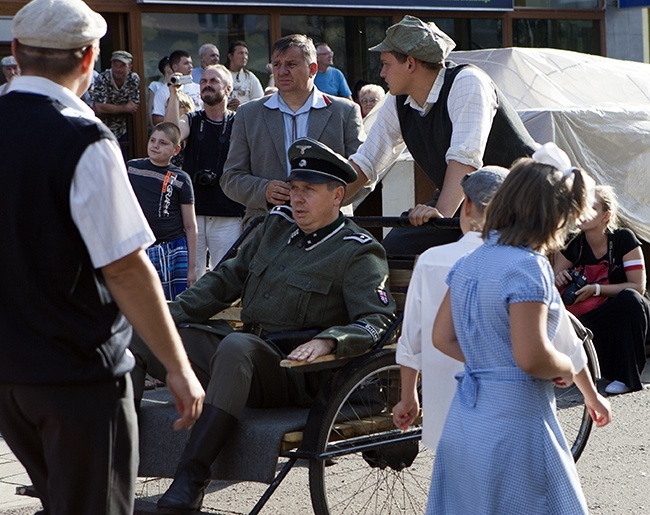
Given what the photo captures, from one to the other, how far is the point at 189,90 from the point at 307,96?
4.49 metres

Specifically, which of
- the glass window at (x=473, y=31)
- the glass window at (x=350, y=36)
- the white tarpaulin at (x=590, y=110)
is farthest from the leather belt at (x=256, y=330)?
the glass window at (x=473, y=31)

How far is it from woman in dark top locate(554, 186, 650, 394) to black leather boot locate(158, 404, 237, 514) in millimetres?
3613

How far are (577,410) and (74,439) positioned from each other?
4.06m

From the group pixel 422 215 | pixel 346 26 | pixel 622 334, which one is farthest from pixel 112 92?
pixel 422 215

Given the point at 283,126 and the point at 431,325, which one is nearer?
the point at 431,325

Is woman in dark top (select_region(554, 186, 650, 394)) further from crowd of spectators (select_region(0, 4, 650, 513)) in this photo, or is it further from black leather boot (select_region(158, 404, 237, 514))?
black leather boot (select_region(158, 404, 237, 514))

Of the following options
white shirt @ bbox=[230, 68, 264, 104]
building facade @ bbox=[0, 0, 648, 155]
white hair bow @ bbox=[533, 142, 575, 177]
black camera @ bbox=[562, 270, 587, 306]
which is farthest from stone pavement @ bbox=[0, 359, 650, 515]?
building facade @ bbox=[0, 0, 648, 155]

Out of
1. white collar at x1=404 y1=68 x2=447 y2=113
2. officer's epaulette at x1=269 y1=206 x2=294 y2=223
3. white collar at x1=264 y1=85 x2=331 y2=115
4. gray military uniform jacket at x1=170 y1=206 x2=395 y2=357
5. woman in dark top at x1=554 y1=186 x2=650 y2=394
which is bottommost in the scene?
woman in dark top at x1=554 y1=186 x2=650 y2=394

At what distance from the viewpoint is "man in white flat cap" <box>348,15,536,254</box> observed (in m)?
4.80

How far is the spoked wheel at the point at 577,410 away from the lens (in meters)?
5.12

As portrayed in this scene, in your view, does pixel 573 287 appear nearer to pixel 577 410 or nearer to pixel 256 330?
pixel 577 410

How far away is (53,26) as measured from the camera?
282 centimetres

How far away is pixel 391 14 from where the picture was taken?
1462 centimetres

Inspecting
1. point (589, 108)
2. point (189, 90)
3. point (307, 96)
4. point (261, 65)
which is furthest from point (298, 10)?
point (307, 96)
